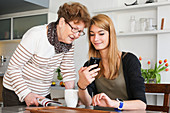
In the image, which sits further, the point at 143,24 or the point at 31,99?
the point at 143,24

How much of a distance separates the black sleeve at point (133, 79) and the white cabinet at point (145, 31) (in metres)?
1.85

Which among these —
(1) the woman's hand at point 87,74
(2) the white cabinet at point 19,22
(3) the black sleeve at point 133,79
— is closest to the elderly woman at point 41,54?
(1) the woman's hand at point 87,74

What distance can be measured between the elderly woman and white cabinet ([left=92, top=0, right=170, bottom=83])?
2.05m

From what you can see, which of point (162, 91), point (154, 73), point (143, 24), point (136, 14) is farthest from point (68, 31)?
point (136, 14)

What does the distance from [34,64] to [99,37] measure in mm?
507

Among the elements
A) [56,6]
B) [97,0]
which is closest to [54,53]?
[97,0]

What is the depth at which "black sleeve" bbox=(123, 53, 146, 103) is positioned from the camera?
5.11 ft

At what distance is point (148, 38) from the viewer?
3691 millimetres

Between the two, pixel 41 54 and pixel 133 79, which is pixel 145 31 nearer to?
pixel 133 79

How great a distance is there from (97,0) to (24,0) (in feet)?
4.20

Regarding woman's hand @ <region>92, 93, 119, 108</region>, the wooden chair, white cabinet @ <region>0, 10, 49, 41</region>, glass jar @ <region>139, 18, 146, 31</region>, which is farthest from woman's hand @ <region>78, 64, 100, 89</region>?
white cabinet @ <region>0, 10, 49, 41</region>

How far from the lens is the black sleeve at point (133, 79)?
156 cm

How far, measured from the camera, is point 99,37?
1.71 m

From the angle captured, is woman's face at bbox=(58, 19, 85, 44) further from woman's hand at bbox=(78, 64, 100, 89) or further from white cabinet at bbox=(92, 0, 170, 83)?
white cabinet at bbox=(92, 0, 170, 83)
